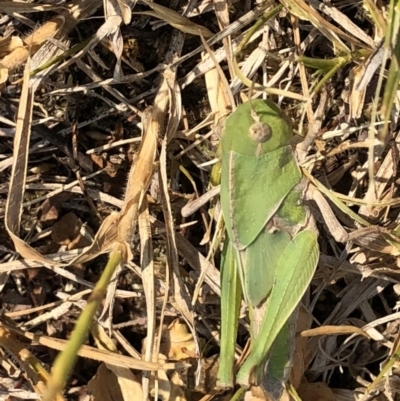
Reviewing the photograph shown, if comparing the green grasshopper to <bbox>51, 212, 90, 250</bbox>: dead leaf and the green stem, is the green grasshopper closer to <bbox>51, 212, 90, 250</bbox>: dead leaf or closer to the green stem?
the green stem

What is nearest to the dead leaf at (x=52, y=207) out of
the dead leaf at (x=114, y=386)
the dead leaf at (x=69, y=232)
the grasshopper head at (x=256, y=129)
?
the dead leaf at (x=69, y=232)

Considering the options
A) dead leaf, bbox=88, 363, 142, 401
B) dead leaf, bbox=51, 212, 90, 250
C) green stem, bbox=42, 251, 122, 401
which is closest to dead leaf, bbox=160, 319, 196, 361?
dead leaf, bbox=88, 363, 142, 401

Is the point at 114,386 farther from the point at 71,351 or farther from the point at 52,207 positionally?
the point at 71,351

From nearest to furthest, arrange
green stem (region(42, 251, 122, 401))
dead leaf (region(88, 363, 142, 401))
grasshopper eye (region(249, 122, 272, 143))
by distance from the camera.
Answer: green stem (region(42, 251, 122, 401)) → grasshopper eye (region(249, 122, 272, 143)) → dead leaf (region(88, 363, 142, 401))

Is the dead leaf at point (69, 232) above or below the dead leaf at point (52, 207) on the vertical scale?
below

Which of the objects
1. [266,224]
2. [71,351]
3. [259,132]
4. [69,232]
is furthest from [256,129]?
[69,232]

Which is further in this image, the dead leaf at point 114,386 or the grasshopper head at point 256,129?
the dead leaf at point 114,386

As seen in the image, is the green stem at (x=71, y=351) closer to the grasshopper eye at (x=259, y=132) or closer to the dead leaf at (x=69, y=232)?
the grasshopper eye at (x=259, y=132)
